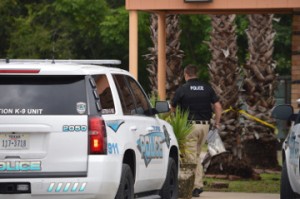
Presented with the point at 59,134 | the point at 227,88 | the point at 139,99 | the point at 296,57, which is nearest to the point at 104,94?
the point at 59,134

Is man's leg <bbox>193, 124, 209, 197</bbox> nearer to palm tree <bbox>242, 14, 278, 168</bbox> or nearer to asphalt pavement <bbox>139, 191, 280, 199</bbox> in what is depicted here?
asphalt pavement <bbox>139, 191, 280, 199</bbox>

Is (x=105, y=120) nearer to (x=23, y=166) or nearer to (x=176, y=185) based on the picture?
(x=23, y=166)

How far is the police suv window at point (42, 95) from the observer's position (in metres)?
12.3

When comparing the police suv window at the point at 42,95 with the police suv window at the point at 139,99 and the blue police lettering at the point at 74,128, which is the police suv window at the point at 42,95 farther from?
the police suv window at the point at 139,99

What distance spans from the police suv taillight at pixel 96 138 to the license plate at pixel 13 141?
0.66 metres

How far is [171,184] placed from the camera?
51.9 ft

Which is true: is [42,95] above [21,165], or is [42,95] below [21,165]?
above

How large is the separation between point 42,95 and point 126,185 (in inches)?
56.7

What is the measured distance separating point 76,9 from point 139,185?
35305 millimetres

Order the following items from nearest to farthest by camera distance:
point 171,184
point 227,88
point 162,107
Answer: point 162,107 < point 171,184 < point 227,88

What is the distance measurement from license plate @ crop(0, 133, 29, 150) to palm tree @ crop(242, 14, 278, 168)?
517 inches

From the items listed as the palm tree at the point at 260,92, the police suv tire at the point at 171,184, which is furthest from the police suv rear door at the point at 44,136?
the palm tree at the point at 260,92

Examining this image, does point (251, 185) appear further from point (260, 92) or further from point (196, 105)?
point (260, 92)

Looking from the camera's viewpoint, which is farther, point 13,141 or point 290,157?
point 290,157
